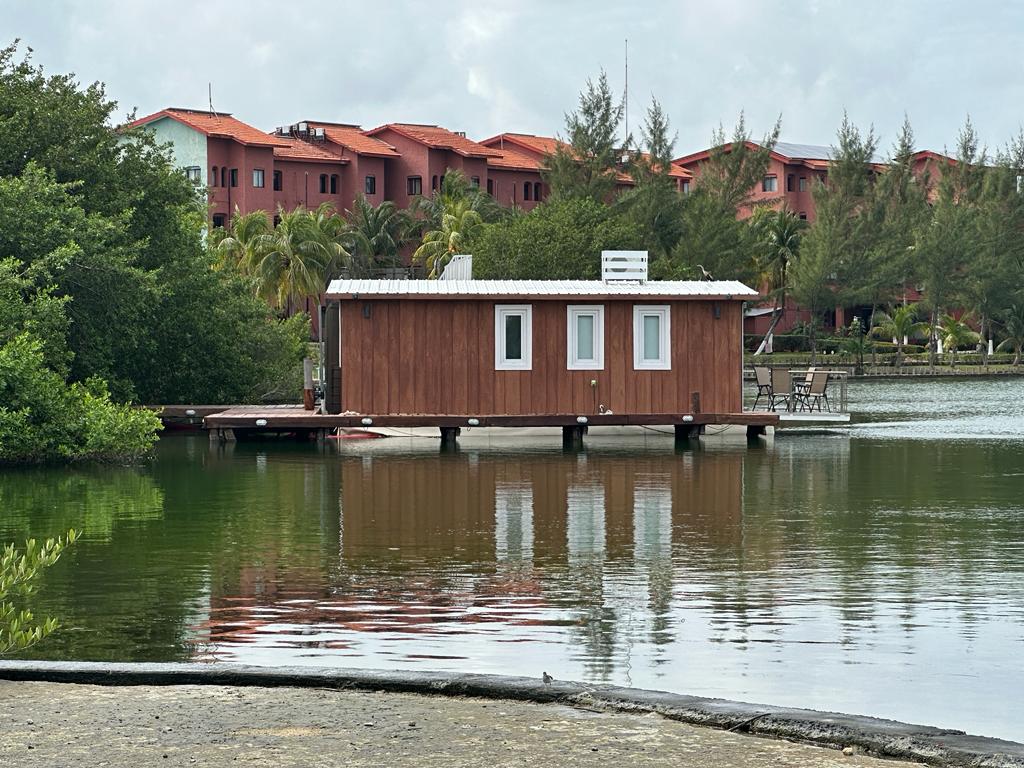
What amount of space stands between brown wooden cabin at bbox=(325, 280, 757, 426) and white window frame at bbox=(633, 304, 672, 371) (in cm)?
2

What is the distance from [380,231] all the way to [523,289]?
5180cm

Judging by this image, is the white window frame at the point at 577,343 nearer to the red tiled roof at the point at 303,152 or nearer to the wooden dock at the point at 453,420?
the wooden dock at the point at 453,420

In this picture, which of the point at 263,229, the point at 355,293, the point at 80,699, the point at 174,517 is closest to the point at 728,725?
the point at 80,699

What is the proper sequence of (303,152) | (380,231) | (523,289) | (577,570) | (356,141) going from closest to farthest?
1. (577,570)
2. (523,289)
3. (380,231)
4. (303,152)
5. (356,141)

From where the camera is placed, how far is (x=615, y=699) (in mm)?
7535

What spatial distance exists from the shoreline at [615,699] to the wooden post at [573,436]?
Result: 22.4m

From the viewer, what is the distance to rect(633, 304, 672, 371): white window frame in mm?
31156

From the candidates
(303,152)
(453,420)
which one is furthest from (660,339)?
(303,152)

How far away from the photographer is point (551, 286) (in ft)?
105

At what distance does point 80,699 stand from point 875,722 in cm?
360

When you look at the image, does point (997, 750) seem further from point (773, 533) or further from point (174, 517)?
point (174, 517)

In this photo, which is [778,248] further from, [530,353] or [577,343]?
[530,353]

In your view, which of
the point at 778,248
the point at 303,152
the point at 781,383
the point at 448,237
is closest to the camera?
the point at 781,383

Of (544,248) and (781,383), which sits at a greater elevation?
(544,248)
